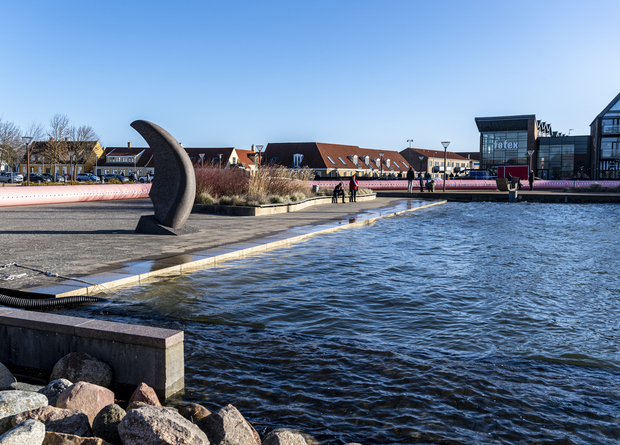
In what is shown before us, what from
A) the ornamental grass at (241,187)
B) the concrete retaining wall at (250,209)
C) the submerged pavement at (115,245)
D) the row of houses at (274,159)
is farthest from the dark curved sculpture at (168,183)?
the row of houses at (274,159)

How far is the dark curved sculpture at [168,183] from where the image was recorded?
12305mm

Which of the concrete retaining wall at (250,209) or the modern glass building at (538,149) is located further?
the modern glass building at (538,149)

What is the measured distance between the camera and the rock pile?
3270mm

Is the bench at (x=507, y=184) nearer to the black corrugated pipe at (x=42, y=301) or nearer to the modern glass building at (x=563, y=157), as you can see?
the black corrugated pipe at (x=42, y=301)

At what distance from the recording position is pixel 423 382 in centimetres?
476

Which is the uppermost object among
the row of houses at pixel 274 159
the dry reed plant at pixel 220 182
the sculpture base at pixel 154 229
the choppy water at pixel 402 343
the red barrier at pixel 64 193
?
the row of houses at pixel 274 159

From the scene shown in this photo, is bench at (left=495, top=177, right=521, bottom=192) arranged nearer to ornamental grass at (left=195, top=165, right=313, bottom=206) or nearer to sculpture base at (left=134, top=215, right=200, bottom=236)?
ornamental grass at (left=195, top=165, right=313, bottom=206)

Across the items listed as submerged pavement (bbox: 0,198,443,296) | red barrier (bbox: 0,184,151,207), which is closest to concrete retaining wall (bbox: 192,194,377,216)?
submerged pavement (bbox: 0,198,443,296)

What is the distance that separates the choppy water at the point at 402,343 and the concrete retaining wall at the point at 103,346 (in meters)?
0.34

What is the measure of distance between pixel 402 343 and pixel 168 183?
8262mm

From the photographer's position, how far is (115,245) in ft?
35.1

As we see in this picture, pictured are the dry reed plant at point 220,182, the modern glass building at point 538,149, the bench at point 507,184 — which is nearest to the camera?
the dry reed plant at point 220,182

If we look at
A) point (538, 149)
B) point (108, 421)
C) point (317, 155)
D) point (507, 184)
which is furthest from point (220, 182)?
point (538, 149)

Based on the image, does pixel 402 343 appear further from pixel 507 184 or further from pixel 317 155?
pixel 317 155
